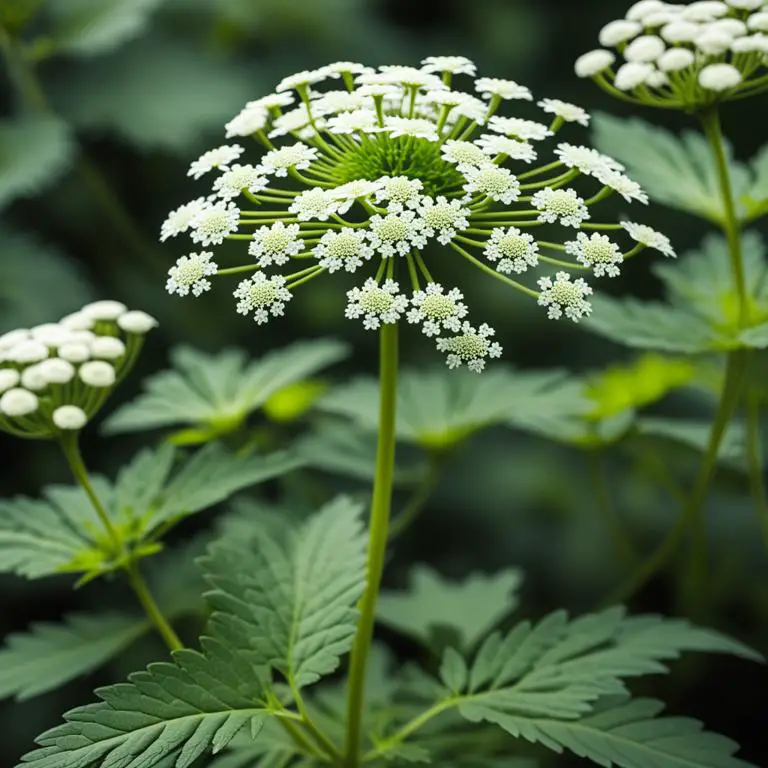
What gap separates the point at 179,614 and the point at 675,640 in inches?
38.6

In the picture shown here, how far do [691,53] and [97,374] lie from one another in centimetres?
96

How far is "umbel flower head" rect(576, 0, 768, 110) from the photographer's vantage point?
1328 millimetres

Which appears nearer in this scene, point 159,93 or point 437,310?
point 437,310

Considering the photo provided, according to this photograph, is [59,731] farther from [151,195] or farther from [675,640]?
[151,195]

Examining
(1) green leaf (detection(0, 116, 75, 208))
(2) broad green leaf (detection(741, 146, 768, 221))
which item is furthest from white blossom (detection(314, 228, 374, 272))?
(1) green leaf (detection(0, 116, 75, 208))

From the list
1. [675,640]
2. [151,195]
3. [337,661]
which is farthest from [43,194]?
[675,640]

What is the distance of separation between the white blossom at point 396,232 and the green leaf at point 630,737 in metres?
0.66

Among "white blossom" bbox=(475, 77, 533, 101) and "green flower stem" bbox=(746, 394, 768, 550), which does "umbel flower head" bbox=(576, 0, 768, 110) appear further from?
"green flower stem" bbox=(746, 394, 768, 550)

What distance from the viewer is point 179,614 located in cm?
195

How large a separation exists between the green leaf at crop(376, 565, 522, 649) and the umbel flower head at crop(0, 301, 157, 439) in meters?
0.82

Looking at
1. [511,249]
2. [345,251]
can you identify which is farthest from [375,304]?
[511,249]

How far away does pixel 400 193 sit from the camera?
3.81 ft

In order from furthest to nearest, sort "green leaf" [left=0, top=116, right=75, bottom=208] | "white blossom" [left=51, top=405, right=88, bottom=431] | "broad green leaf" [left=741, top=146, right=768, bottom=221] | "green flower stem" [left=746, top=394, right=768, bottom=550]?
"green leaf" [left=0, top=116, right=75, bottom=208] < "green flower stem" [left=746, top=394, right=768, bottom=550] < "broad green leaf" [left=741, top=146, right=768, bottom=221] < "white blossom" [left=51, top=405, right=88, bottom=431]

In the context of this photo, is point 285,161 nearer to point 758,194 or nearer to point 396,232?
point 396,232
